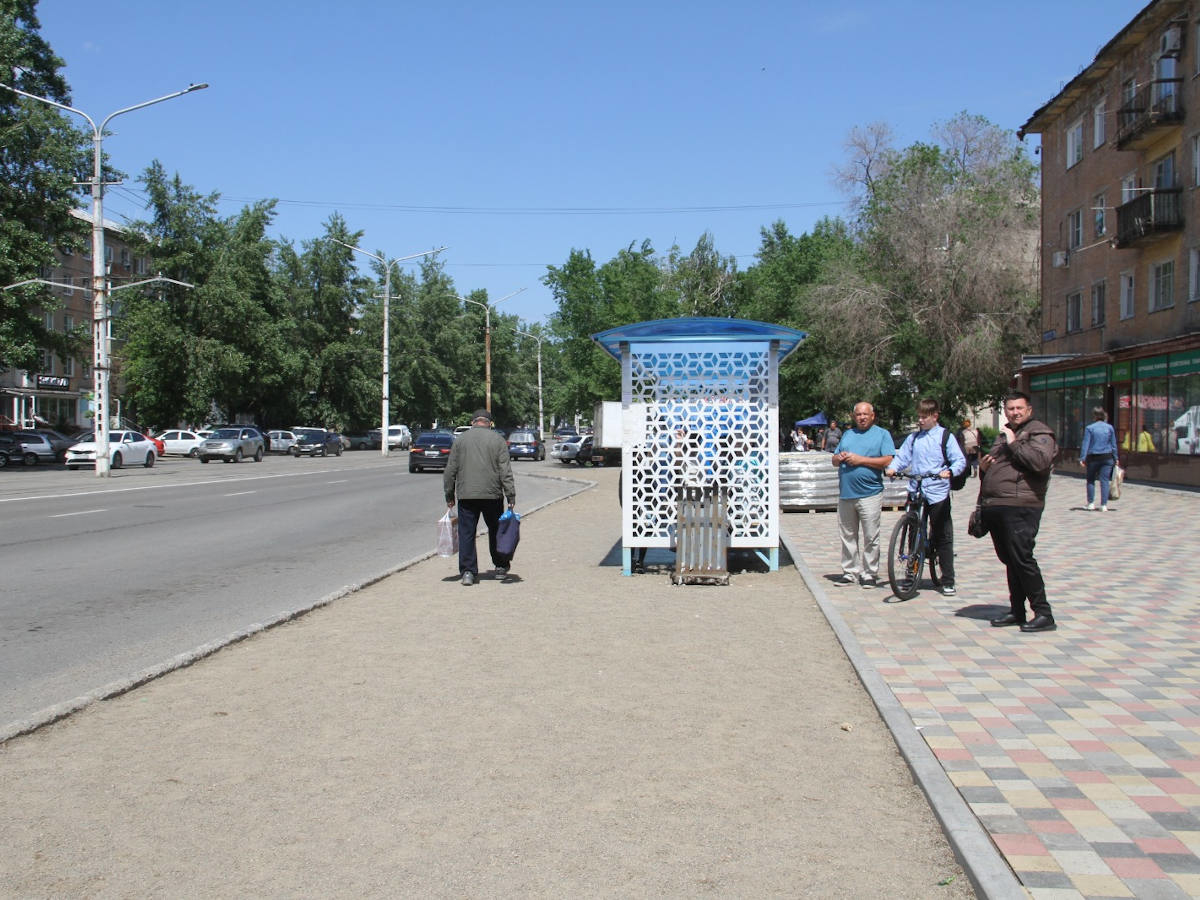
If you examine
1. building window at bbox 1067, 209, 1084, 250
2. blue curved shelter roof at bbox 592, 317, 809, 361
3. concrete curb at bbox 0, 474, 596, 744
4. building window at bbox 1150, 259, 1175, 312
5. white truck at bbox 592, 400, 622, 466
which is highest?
building window at bbox 1067, 209, 1084, 250

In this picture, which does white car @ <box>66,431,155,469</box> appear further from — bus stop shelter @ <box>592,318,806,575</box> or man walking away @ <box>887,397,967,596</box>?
man walking away @ <box>887,397,967,596</box>

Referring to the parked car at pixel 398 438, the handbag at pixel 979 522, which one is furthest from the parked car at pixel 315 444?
the handbag at pixel 979 522

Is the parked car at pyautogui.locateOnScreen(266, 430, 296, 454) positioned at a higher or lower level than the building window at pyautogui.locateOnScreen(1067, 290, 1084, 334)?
lower

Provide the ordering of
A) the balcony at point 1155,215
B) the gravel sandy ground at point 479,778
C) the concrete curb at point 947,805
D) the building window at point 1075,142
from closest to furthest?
the concrete curb at point 947,805 → the gravel sandy ground at point 479,778 → the balcony at point 1155,215 → the building window at point 1075,142

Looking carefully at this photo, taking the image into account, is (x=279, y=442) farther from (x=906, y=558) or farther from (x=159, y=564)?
(x=906, y=558)

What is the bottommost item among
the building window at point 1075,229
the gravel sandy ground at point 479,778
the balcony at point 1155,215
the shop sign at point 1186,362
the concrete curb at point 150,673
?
the gravel sandy ground at point 479,778

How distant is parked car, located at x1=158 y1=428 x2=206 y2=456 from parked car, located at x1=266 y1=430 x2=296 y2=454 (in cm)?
878

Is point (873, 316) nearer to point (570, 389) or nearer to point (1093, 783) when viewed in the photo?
point (570, 389)

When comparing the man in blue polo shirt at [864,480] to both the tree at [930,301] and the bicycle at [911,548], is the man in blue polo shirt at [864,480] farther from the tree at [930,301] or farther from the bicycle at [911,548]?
the tree at [930,301]

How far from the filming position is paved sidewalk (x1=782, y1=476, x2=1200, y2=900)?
12.2 ft

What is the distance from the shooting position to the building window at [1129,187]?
31.1 m

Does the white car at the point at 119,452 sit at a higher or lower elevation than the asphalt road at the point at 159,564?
higher

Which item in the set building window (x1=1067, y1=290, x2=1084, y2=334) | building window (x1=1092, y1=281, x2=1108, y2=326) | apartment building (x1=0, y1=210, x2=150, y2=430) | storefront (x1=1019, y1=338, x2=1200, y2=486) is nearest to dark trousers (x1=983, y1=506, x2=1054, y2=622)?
storefront (x1=1019, y1=338, x2=1200, y2=486)

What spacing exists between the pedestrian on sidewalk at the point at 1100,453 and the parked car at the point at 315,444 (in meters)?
47.5
